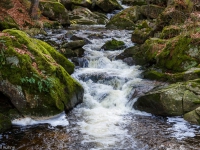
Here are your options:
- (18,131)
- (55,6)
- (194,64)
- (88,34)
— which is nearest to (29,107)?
(18,131)

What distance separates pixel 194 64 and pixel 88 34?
900cm

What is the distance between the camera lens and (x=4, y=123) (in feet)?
23.2

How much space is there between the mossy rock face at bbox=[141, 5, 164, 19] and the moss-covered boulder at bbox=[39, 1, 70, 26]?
795cm

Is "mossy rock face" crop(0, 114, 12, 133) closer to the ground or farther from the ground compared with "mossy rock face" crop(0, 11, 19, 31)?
closer to the ground

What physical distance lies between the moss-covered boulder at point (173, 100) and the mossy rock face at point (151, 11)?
1737 centimetres

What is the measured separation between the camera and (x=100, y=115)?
8.62 meters

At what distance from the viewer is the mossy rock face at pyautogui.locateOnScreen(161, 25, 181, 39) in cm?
1341

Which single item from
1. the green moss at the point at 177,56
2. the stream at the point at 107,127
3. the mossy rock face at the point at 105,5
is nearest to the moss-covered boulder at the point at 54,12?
the mossy rock face at the point at 105,5

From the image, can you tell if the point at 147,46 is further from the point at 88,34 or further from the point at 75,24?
the point at 75,24

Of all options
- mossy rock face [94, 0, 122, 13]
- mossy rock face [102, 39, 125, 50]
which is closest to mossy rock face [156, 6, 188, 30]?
mossy rock face [102, 39, 125, 50]

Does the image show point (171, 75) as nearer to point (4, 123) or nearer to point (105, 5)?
point (4, 123)

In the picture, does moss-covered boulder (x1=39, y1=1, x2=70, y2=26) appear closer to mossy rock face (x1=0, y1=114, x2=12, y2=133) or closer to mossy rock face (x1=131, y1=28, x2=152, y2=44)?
mossy rock face (x1=131, y1=28, x2=152, y2=44)

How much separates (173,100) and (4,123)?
5.07 metres

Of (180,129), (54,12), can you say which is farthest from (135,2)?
(180,129)
